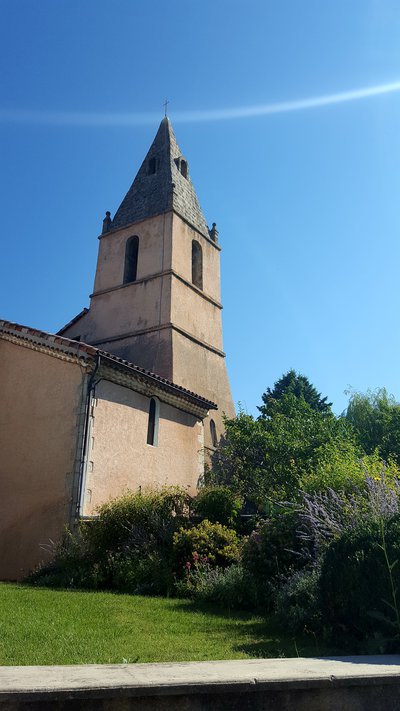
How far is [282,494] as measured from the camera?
14.7 m

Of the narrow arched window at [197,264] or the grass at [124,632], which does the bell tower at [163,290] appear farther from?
the grass at [124,632]

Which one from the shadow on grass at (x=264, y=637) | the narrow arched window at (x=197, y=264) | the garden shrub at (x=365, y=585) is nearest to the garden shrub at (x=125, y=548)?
the shadow on grass at (x=264, y=637)

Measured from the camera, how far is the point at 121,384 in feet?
49.2

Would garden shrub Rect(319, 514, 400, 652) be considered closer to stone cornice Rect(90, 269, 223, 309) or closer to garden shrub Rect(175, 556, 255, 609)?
garden shrub Rect(175, 556, 255, 609)

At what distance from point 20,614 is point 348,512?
507 centimetres

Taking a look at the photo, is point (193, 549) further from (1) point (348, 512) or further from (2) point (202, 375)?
(2) point (202, 375)

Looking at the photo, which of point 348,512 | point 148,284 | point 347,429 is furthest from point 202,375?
point 348,512

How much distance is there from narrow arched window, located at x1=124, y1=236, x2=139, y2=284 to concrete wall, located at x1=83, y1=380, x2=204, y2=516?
8.93 metres

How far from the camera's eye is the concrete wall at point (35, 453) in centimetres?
1286

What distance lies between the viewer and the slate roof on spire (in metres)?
25.0

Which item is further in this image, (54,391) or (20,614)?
(54,391)

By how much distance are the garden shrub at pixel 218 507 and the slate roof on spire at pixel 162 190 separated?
49.5ft

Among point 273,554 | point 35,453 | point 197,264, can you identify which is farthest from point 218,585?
point 197,264


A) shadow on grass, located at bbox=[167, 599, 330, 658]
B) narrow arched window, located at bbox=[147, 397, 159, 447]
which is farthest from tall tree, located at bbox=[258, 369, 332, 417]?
shadow on grass, located at bbox=[167, 599, 330, 658]
